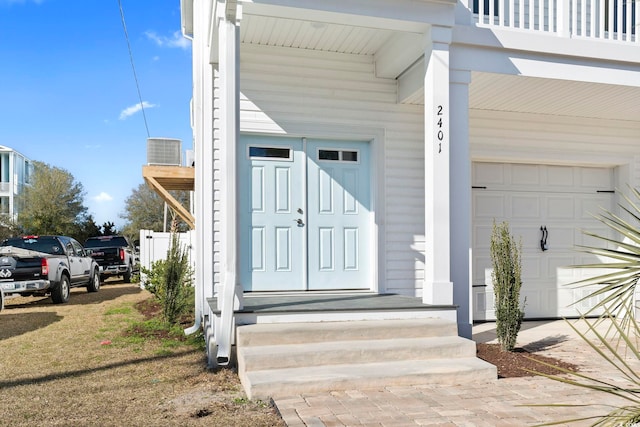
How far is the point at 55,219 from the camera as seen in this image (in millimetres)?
29719

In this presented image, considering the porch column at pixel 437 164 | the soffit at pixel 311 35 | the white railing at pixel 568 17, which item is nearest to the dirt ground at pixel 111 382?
the porch column at pixel 437 164

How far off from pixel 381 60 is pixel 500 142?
2.29 metres

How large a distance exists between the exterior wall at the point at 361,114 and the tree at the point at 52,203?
26.1 meters

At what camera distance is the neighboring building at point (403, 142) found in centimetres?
583

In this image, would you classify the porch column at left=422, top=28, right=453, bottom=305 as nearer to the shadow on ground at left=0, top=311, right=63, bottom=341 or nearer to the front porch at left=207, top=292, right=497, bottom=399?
the front porch at left=207, top=292, right=497, bottom=399

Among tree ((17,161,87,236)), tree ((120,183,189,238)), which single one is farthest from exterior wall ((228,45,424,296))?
tree ((120,183,189,238))

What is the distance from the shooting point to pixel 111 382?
4.78m

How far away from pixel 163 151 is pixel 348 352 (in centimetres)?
680

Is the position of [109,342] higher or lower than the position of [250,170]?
lower

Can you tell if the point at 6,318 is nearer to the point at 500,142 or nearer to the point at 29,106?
the point at 500,142

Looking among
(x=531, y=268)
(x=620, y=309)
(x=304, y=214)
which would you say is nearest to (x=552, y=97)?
(x=531, y=268)

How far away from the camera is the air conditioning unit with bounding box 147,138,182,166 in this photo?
10.2 m

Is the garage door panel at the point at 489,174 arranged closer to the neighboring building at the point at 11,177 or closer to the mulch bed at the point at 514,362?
the mulch bed at the point at 514,362

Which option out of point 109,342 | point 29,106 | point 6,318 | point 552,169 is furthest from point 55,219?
point 552,169
